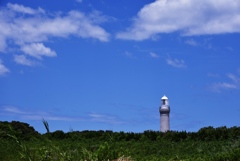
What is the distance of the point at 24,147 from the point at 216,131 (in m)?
10.4

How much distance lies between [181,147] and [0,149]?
17.9 feet

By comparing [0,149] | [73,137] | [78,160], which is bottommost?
[78,160]

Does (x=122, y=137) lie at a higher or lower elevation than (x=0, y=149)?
higher

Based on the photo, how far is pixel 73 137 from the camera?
59.1ft

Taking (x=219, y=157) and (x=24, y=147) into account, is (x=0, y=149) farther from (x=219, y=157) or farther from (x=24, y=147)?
(x=219, y=157)

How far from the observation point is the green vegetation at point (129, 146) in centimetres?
812

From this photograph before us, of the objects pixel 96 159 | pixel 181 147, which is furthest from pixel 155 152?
pixel 96 159

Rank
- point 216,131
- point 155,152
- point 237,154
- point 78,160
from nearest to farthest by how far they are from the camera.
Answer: point 78,160
point 237,154
point 155,152
point 216,131

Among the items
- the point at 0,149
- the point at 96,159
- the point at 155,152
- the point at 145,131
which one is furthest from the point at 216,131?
the point at 96,159

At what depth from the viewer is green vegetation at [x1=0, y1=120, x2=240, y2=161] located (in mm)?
8125

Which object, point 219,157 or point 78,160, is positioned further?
point 219,157

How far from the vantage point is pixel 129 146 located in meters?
14.2

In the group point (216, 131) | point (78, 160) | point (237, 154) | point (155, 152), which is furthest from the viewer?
point (216, 131)

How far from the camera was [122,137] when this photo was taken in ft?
58.0
